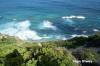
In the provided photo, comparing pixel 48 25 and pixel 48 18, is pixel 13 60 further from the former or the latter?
pixel 48 18

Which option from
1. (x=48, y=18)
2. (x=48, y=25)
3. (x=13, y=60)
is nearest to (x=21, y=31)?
(x=48, y=25)

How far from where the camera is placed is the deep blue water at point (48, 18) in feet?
153

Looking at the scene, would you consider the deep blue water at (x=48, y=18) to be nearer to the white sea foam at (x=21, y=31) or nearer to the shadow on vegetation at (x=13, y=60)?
the white sea foam at (x=21, y=31)

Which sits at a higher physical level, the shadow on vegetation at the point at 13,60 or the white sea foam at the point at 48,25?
the shadow on vegetation at the point at 13,60

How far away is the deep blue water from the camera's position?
153 feet

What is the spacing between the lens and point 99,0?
78.0 m

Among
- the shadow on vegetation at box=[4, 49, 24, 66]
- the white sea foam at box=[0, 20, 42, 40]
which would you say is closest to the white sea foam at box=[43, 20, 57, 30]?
the white sea foam at box=[0, 20, 42, 40]

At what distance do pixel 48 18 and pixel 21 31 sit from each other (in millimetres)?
14648

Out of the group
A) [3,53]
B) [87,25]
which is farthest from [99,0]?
[3,53]

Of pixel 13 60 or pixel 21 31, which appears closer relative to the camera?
pixel 13 60

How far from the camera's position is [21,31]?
4684cm

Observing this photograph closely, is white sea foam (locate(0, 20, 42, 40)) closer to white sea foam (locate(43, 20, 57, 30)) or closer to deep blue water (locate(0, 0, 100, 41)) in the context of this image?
deep blue water (locate(0, 0, 100, 41))

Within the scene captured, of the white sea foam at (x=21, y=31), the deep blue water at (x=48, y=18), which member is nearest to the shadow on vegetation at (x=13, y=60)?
the deep blue water at (x=48, y=18)

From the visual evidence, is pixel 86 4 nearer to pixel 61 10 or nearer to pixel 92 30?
pixel 61 10
